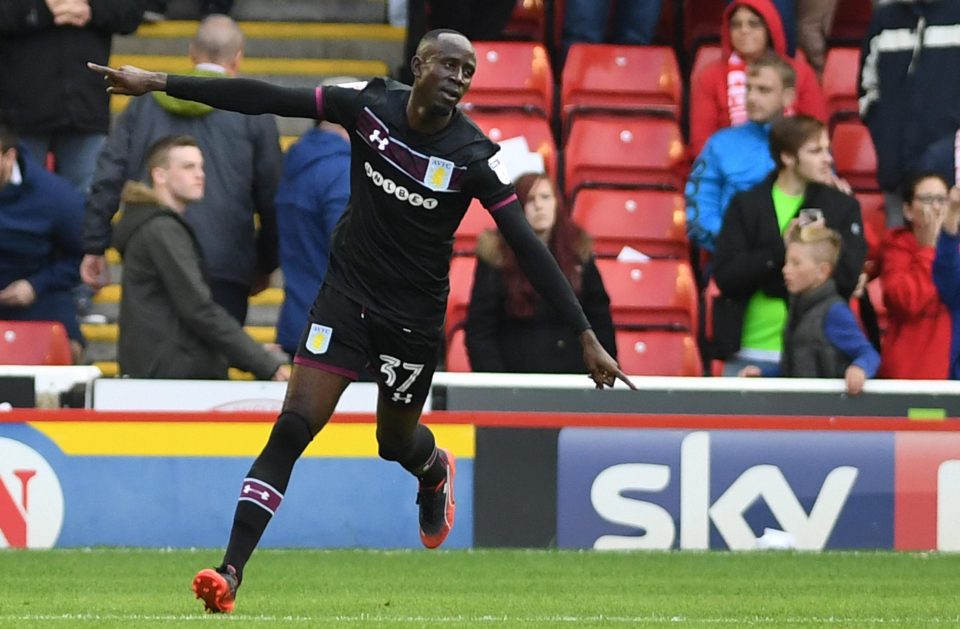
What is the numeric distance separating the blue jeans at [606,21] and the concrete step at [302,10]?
72.3 inches

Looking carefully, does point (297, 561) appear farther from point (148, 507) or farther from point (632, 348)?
point (632, 348)

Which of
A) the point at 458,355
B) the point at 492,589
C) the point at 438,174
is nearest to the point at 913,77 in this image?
the point at 458,355

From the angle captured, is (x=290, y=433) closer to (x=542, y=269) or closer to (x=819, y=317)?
(x=542, y=269)

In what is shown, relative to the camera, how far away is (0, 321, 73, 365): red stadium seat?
409 inches

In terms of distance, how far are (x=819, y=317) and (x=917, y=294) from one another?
734 mm

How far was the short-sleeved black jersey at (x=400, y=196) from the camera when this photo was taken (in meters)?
7.04

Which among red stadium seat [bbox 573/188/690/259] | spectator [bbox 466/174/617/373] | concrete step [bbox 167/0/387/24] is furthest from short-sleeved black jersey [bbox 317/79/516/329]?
concrete step [bbox 167/0/387/24]

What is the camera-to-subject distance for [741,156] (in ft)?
36.3

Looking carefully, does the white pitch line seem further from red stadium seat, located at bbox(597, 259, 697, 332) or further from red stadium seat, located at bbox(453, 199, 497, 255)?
red stadium seat, located at bbox(453, 199, 497, 255)

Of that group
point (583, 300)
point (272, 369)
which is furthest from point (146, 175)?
point (583, 300)

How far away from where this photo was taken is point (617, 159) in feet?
41.0

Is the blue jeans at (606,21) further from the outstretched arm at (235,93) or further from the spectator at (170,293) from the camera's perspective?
the outstretched arm at (235,93)

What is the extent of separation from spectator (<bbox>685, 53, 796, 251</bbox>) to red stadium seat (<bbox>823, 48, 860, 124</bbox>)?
2.08 meters

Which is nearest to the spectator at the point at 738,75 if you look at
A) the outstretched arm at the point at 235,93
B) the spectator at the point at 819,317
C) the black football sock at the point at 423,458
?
the spectator at the point at 819,317
